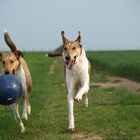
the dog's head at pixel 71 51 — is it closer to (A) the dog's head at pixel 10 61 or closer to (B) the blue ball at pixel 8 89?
(A) the dog's head at pixel 10 61

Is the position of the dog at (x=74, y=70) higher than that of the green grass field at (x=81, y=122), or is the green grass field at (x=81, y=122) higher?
the dog at (x=74, y=70)

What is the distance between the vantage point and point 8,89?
33.9 feet

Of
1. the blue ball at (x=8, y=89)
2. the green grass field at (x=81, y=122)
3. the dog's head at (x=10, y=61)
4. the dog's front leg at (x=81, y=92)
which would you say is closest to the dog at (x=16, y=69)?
the dog's head at (x=10, y=61)

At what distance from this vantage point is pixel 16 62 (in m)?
11.8

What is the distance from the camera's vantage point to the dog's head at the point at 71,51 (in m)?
11.3

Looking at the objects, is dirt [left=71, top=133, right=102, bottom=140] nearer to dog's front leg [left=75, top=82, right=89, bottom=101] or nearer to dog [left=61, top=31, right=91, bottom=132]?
dog [left=61, top=31, right=91, bottom=132]

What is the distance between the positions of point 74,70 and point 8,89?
72.7 inches

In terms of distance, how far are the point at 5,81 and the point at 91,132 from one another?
203cm

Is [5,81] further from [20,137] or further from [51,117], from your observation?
[51,117]

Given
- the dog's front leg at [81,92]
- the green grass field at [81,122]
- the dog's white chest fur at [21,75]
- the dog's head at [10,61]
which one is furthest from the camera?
the dog's white chest fur at [21,75]

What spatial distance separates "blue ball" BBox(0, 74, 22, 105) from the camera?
1030cm

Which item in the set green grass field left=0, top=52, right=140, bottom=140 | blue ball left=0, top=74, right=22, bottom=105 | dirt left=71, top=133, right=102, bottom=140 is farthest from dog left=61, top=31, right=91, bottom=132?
blue ball left=0, top=74, right=22, bottom=105

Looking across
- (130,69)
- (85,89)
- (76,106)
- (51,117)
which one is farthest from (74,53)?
(130,69)

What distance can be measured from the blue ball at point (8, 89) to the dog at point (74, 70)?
51.2 inches
